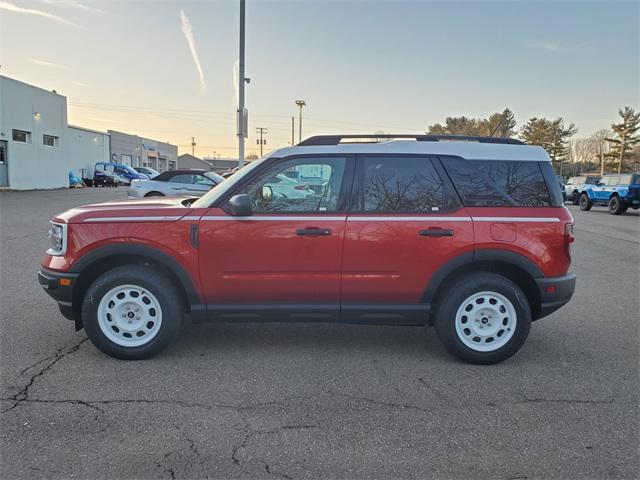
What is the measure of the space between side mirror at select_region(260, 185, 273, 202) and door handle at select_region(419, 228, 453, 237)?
133 centimetres

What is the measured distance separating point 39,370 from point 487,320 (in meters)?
3.76

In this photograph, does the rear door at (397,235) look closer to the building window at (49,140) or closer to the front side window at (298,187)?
the front side window at (298,187)

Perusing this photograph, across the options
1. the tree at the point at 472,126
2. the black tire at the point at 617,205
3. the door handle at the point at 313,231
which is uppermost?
the tree at the point at 472,126

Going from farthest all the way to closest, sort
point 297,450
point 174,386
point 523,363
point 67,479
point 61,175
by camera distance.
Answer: point 61,175 → point 523,363 → point 174,386 → point 297,450 → point 67,479

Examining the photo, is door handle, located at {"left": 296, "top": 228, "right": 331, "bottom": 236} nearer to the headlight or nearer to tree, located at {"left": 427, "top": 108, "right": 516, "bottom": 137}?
the headlight

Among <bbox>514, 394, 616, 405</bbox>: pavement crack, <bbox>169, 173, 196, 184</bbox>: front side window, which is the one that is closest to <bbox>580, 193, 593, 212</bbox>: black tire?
<bbox>169, 173, 196, 184</bbox>: front side window

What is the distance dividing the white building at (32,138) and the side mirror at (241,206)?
2689 cm

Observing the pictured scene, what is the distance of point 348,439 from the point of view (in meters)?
2.85

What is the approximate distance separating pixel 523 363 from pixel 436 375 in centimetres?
89

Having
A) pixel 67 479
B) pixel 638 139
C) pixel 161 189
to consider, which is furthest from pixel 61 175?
pixel 638 139

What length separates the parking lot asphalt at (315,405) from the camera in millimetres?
→ 2619

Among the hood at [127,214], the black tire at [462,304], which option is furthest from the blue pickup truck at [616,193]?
the hood at [127,214]

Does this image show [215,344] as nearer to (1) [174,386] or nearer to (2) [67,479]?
(1) [174,386]

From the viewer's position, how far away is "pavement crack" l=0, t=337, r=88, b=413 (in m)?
3.25
